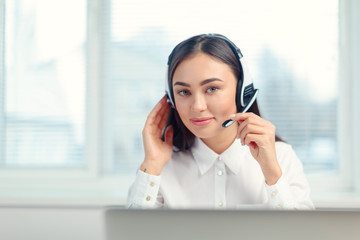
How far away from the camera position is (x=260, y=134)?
71 centimetres

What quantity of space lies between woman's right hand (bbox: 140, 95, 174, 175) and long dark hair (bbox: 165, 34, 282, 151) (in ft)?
0.05

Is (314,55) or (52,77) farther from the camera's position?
(52,77)

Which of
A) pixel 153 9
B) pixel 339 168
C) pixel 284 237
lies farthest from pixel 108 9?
pixel 284 237

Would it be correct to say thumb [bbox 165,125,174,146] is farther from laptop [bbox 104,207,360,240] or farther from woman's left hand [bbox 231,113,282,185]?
laptop [bbox 104,207,360,240]

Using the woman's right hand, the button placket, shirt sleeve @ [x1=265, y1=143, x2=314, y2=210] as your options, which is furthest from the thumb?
shirt sleeve @ [x1=265, y1=143, x2=314, y2=210]

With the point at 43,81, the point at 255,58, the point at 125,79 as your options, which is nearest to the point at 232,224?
the point at 255,58

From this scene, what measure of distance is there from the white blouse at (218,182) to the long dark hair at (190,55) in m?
0.04

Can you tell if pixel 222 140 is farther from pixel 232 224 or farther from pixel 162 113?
pixel 232 224

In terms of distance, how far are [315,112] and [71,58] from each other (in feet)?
2.82

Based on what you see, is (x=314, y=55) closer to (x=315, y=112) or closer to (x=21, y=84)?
(x=315, y=112)

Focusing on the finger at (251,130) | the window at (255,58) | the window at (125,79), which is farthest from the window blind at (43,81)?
the finger at (251,130)

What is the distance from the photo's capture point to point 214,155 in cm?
83

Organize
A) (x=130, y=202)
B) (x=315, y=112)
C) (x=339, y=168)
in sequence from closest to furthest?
(x=130, y=202) → (x=339, y=168) → (x=315, y=112)

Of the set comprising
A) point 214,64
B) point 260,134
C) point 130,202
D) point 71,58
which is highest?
point 71,58
